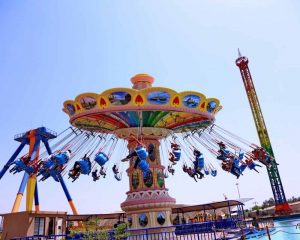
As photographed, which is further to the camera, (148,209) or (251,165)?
(251,165)

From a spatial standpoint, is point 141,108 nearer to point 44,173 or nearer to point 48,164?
point 48,164

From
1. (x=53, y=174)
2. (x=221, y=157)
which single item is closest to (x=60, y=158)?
(x=53, y=174)

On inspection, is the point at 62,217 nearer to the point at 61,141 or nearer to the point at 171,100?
the point at 61,141

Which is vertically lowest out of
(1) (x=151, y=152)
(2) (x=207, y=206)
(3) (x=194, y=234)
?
(3) (x=194, y=234)

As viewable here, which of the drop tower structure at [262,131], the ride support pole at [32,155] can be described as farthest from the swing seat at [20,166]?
the drop tower structure at [262,131]

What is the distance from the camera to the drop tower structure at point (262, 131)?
124 feet

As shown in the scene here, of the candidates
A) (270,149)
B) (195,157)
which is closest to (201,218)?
(195,157)

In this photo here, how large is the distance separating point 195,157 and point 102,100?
472cm

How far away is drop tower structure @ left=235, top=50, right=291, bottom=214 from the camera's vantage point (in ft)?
124

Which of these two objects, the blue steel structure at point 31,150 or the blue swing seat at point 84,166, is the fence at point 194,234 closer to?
the blue swing seat at point 84,166

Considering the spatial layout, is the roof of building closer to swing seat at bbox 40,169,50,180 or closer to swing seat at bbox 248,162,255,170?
swing seat at bbox 248,162,255,170

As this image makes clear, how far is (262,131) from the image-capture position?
→ 4109 centimetres

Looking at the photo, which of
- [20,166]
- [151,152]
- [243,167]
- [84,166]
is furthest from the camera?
[243,167]

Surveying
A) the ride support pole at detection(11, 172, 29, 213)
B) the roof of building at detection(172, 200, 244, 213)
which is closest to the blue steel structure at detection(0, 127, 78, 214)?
the ride support pole at detection(11, 172, 29, 213)
